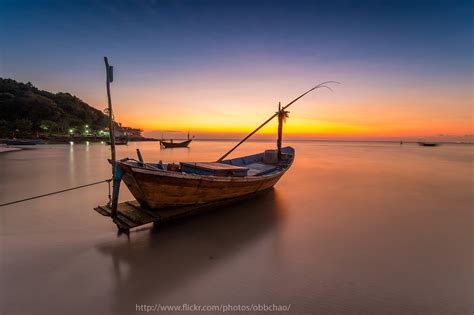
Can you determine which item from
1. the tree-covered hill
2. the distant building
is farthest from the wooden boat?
the tree-covered hill

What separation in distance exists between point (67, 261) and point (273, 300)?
4.90 m

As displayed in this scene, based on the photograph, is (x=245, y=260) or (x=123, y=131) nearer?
(x=245, y=260)

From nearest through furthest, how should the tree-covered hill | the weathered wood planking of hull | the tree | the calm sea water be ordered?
the calm sea water < the weathered wood planking of hull < the tree < the tree-covered hill

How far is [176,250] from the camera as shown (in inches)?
224

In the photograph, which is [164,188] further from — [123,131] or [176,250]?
[123,131]

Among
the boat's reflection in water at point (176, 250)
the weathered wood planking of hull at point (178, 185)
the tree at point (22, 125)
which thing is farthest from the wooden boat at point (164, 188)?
the tree at point (22, 125)

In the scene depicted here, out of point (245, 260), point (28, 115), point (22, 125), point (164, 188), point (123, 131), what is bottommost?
point (245, 260)

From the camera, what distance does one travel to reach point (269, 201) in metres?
10.8

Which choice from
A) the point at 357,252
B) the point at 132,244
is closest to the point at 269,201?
the point at 357,252

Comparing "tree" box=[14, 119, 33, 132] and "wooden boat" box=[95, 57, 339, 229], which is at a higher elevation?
"tree" box=[14, 119, 33, 132]

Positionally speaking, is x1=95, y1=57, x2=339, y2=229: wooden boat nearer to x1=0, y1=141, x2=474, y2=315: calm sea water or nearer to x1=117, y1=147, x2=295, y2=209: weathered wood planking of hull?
x1=117, y1=147, x2=295, y2=209: weathered wood planking of hull

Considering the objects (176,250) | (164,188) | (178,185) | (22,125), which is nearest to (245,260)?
(176,250)

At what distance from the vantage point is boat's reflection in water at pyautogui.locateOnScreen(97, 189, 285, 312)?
4305 mm

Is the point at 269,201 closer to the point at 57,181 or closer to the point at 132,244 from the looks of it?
the point at 132,244
